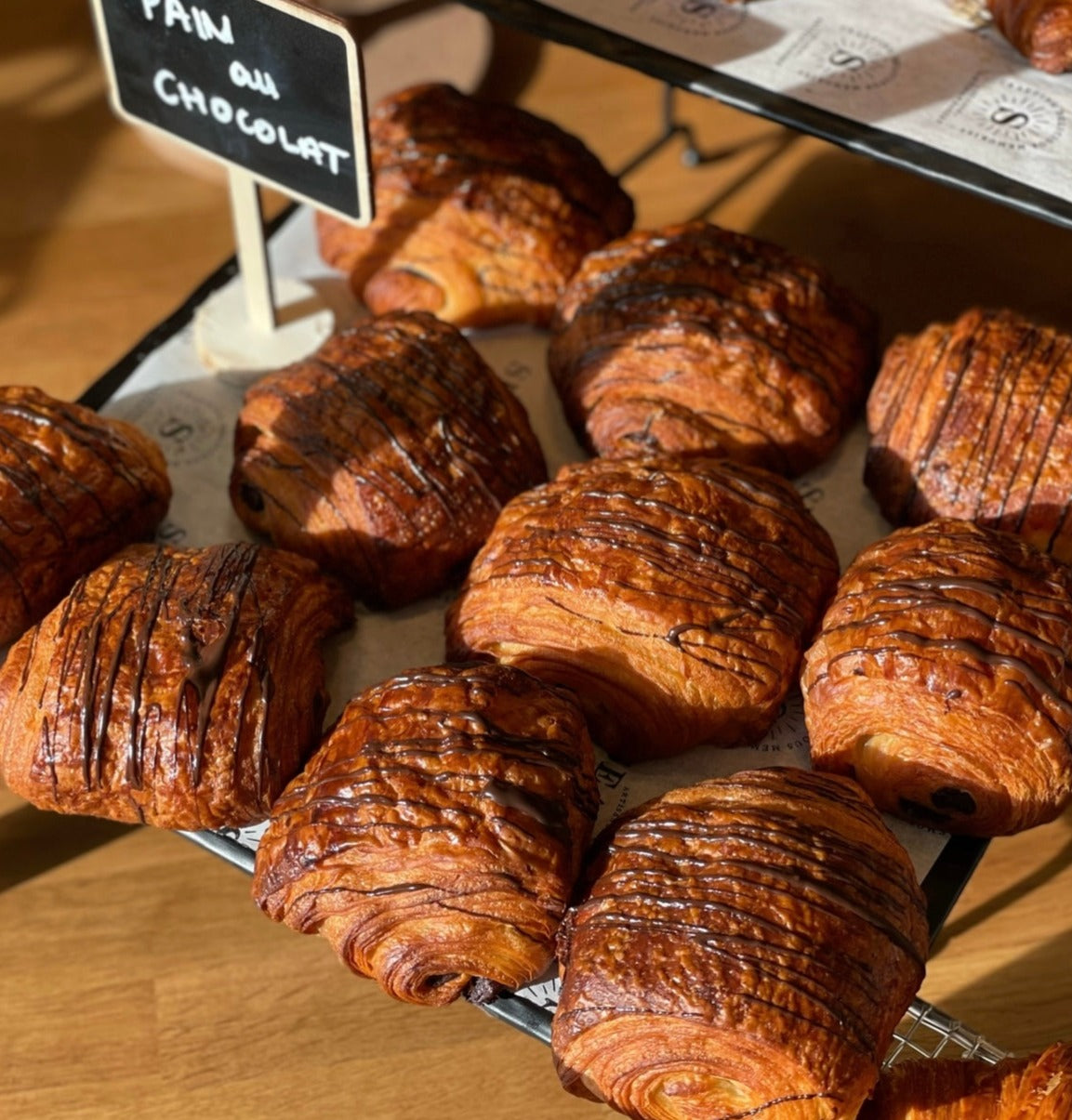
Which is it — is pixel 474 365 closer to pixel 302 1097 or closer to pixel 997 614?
pixel 997 614

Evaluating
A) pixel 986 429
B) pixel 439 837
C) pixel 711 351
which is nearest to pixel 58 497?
pixel 439 837

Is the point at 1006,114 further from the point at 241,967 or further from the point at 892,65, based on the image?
the point at 241,967

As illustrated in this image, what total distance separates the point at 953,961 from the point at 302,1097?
0.89 m

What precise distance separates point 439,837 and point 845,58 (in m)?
1.24

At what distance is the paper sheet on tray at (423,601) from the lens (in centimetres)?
181

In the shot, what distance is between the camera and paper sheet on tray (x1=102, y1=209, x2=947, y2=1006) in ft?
5.95

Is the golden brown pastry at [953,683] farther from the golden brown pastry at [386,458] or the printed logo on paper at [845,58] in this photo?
the printed logo on paper at [845,58]

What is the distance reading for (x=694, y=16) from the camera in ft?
6.94

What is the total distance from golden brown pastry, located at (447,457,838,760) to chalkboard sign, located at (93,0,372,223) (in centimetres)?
55

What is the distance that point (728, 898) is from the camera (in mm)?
1429

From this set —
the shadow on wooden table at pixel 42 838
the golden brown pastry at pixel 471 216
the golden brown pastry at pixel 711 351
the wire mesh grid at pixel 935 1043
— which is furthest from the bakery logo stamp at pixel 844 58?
the shadow on wooden table at pixel 42 838

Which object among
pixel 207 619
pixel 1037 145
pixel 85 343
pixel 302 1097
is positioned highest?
pixel 1037 145

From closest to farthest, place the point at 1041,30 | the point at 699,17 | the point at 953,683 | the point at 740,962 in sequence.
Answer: the point at 740,962 < the point at 953,683 < the point at 1041,30 < the point at 699,17

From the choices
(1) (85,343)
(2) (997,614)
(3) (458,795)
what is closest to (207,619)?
(3) (458,795)
